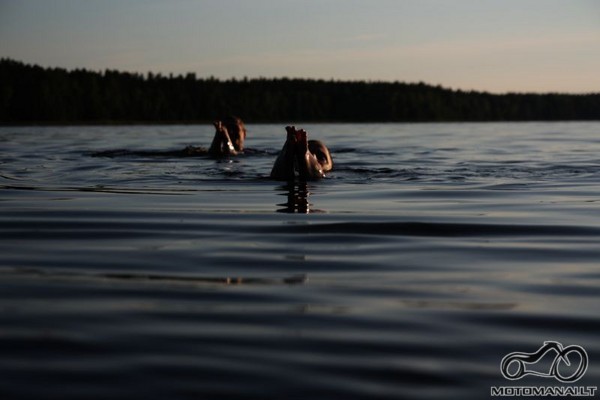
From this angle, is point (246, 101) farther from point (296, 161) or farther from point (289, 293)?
point (289, 293)

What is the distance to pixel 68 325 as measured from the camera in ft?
15.6

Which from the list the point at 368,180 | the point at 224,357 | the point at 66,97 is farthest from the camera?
the point at 66,97

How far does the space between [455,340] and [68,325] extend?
1.79 m

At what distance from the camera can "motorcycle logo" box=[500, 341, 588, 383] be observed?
13.0 ft

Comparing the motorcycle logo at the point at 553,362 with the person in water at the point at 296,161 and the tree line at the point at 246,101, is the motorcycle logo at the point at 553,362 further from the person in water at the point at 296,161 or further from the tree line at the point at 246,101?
the tree line at the point at 246,101

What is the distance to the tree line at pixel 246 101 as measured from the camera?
4515 inches

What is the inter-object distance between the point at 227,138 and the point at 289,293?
15438 millimetres

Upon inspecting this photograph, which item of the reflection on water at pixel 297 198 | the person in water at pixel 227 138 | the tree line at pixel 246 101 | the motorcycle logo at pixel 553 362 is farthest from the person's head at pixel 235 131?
the tree line at pixel 246 101

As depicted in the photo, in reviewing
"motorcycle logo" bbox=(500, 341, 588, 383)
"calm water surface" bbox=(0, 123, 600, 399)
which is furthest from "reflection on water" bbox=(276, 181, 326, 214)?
"motorcycle logo" bbox=(500, 341, 588, 383)

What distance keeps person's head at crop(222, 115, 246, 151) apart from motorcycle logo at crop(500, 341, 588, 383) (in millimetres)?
18042

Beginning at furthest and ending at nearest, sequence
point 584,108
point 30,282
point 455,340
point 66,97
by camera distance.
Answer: point 584,108
point 66,97
point 30,282
point 455,340

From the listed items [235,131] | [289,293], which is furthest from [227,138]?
[289,293]

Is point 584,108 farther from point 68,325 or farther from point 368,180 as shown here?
point 68,325

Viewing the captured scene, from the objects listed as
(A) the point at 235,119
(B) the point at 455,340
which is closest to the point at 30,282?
(B) the point at 455,340
